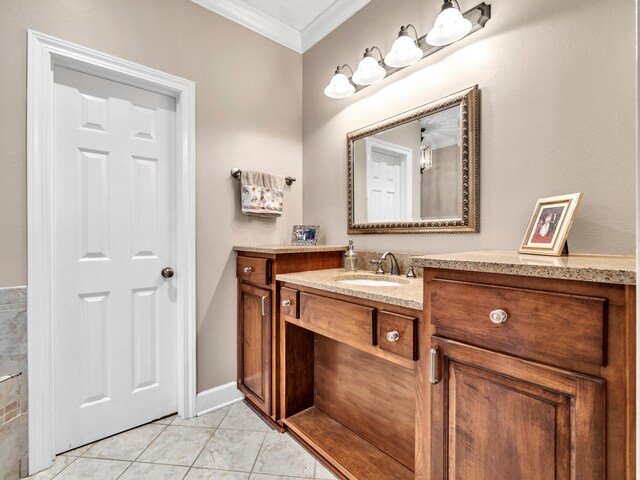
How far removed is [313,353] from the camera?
6.30 ft

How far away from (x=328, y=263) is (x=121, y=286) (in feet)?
3.95

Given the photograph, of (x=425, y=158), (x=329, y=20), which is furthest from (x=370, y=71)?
(x=329, y=20)

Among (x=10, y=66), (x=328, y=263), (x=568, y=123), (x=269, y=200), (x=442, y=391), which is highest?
(x=10, y=66)

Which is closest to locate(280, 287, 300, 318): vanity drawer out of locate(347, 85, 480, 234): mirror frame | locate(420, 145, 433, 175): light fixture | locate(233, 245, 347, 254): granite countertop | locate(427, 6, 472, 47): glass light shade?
locate(233, 245, 347, 254): granite countertop

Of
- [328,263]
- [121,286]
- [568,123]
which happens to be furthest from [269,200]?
[568,123]

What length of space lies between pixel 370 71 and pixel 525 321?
1516mm

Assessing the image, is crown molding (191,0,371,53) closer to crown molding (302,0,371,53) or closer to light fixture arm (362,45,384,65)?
crown molding (302,0,371,53)

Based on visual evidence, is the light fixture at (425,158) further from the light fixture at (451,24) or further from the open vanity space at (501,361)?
the open vanity space at (501,361)

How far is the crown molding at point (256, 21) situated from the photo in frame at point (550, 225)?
2.08 m

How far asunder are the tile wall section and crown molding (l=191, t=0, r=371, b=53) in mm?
1953

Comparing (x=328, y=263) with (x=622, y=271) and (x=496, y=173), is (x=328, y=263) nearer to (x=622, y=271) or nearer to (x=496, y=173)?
(x=496, y=173)

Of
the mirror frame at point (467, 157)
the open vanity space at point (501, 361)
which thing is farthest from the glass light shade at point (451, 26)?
the open vanity space at point (501, 361)

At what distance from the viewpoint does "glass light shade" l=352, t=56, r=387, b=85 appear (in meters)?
1.74

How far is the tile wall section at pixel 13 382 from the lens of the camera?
136 cm
